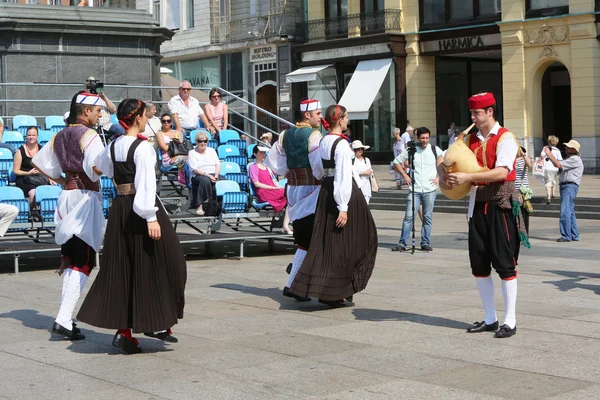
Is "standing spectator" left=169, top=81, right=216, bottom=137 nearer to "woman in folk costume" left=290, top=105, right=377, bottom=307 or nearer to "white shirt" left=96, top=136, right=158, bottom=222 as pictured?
"woman in folk costume" left=290, top=105, right=377, bottom=307

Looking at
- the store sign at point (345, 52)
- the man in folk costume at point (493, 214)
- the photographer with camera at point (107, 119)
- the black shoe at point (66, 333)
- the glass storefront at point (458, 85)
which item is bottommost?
the black shoe at point (66, 333)

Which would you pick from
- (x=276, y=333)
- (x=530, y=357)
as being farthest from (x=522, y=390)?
(x=276, y=333)

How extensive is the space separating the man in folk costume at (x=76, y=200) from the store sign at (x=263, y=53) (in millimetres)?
37685

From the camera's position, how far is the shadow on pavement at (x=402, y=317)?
367 inches

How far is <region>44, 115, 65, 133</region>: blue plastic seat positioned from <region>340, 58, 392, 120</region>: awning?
22.1m

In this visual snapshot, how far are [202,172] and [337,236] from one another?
240 inches

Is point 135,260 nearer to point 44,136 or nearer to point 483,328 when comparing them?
point 483,328

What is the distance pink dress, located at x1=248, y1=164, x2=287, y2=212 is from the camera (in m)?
15.9

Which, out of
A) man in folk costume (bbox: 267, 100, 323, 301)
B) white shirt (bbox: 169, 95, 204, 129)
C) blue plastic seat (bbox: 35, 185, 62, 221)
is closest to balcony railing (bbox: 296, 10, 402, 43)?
white shirt (bbox: 169, 95, 204, 129)

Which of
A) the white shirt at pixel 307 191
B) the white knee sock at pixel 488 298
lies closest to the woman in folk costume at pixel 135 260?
the white knee sock at pixel 488 298

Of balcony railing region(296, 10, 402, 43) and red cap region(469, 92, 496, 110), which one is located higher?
balcony railing region(296, 10, 402, 43)

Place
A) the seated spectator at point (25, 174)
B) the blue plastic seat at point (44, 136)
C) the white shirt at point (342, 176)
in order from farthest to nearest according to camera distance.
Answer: the blue plastic seat at point (44, 136) → the seated spectator at point (25, 174) → the white shirt at point (342, 176)

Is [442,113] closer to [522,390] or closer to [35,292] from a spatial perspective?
[35,292]

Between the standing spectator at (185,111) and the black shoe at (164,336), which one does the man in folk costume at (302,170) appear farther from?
the standing spectator at (185,111)
